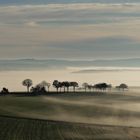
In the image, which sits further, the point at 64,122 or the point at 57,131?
the point at 64,122

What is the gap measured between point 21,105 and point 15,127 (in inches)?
1341

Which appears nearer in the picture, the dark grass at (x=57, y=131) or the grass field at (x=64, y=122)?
the dark grass at (x=57, y=131)

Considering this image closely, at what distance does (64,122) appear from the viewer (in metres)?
75.7

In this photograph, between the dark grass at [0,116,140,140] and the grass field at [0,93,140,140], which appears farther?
the grass field at [0,93,140,140]

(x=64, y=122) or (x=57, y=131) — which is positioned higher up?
(x=64, y=122)

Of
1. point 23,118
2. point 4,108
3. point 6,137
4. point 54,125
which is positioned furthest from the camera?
point 4,108

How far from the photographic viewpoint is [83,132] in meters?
64.7

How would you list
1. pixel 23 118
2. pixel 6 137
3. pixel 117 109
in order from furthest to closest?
pixel 117 109 < pixel 23 118 < pixel 6 137

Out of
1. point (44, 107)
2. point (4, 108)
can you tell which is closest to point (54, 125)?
point (4, 108)

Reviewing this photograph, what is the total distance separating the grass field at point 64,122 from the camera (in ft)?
202

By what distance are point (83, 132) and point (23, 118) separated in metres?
16.2

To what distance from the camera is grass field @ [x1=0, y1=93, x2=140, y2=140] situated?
6162 cm

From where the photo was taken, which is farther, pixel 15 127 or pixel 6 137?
pixel 15 127

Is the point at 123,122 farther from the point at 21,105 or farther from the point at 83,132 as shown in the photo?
the point at 21,105
